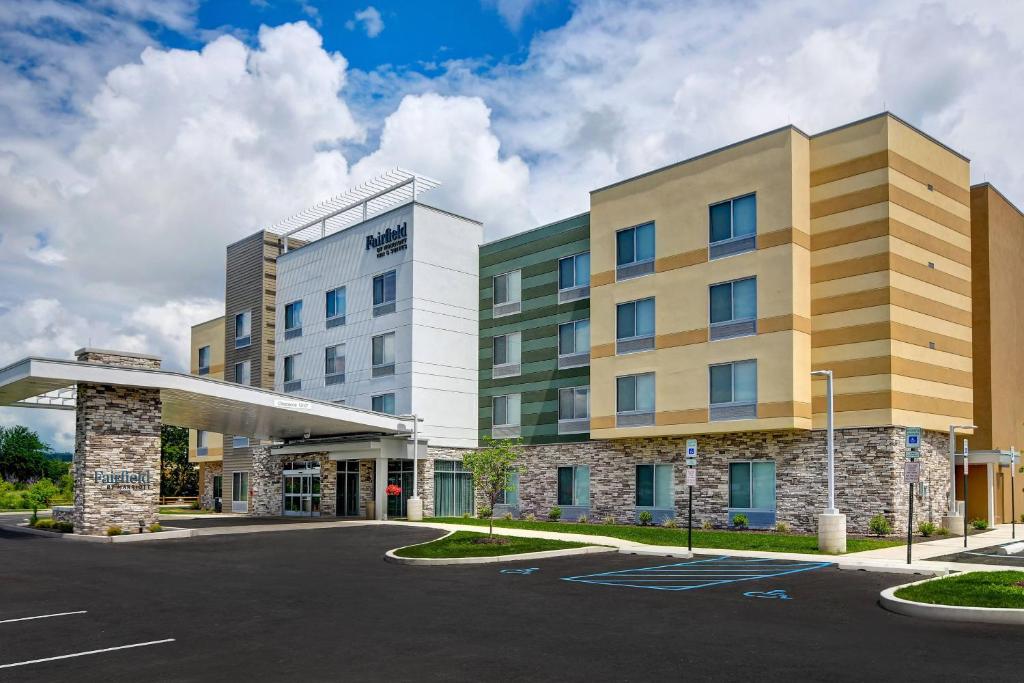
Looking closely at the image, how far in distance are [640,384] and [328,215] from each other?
22.9 metres

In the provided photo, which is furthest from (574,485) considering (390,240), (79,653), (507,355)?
(79,653)

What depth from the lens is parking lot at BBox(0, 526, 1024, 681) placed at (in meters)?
10.8

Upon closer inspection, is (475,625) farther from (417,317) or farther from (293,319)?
(293,319)

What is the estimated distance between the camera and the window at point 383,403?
1758 inches

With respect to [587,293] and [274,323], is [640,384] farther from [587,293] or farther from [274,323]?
[274,323]

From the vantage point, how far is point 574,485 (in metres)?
40.6

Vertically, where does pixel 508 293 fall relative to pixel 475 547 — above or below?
above

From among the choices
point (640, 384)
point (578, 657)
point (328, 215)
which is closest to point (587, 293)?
point (640, 384)

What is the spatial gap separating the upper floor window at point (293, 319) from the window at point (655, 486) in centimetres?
2314

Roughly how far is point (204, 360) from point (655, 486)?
38271 mm

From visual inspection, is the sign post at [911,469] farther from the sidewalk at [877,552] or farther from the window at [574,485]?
the window at [574,485]

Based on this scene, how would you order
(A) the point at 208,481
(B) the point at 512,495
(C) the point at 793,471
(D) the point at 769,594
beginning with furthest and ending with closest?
(A) the point at 208,481 < (B) the point at 512,495 < (C) the point at 793,471 < (D) the point at 769,594

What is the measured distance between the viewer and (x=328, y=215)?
168ft

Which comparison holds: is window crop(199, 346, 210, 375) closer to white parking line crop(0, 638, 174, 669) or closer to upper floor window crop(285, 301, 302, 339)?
upper floor window crop(285, 301, 302, 339)
